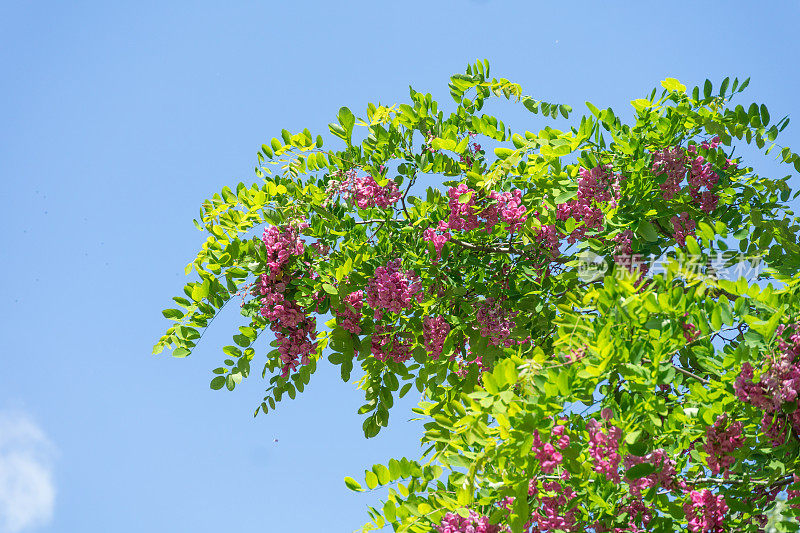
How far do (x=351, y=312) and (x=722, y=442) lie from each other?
202cm

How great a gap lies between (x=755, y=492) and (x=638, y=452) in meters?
0.90

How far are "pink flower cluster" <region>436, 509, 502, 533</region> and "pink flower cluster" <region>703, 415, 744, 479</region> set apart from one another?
916 mm

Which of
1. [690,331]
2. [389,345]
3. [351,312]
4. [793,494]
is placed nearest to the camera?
[793,494]

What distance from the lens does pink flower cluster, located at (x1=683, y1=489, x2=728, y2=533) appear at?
300cm

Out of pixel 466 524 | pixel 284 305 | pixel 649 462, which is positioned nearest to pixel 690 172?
pixel 649 462

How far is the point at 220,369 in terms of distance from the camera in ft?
14.0

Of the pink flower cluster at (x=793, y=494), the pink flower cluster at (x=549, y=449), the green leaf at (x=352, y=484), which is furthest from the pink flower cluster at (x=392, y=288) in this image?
the pink flower cluster at (x=793, y=494)

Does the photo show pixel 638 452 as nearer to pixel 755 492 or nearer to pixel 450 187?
pixel 755 492

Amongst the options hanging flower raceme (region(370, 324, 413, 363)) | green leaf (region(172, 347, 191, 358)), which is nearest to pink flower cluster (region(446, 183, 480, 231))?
hanging flower raceme (region(370, 324, 413, 363))

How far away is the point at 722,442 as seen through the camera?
3.07m

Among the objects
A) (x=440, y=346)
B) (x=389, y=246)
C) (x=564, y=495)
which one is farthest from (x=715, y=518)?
(x=389, y=246)

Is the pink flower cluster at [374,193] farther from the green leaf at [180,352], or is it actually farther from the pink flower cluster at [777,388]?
the pink flower cluster at [777,388]

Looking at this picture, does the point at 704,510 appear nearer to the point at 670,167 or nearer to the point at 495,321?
the point at 495,321

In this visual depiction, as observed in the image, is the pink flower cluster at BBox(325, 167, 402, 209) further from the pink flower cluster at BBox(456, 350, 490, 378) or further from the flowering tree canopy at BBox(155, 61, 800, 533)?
the pink flower cluster at BBox(456, 350, 490, 378)
